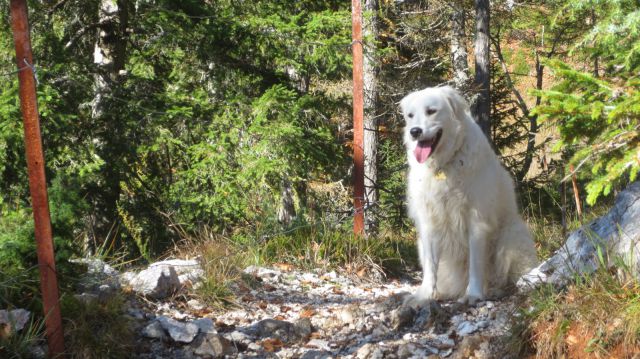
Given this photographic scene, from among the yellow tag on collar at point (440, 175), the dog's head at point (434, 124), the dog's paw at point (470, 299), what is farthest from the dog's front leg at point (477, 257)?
the dog's head at point (434, 124)

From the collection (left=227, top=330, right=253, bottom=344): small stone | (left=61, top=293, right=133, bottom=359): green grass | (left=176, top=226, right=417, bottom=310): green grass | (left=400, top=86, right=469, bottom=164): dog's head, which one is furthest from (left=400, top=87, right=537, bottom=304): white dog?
(left=61, top=293, right=133, bottom=359): green grass

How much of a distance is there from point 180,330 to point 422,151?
2.18 metres

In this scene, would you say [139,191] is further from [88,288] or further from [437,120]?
[437,120]

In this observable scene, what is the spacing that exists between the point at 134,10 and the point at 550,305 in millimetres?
8137

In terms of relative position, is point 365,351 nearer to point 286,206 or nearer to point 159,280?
point 159,280

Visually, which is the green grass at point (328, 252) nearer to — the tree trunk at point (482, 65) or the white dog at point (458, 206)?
the white dog at point (458, 206)

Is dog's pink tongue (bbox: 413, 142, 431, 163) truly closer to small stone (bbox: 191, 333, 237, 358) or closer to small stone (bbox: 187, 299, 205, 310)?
small stone (bbox: 191, 333, 237, 358)

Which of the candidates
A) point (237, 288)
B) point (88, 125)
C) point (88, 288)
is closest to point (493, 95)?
point (88, 125)

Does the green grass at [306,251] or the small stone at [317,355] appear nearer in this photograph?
the small stone at [317,355]

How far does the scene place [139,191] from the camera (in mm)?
9281

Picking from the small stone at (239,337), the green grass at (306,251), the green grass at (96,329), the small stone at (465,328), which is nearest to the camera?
the green grass at (96,329)

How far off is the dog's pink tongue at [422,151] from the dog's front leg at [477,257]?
660 millimetres

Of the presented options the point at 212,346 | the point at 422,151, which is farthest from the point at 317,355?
the point at 422,151

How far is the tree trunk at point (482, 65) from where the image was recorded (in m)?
11.5
